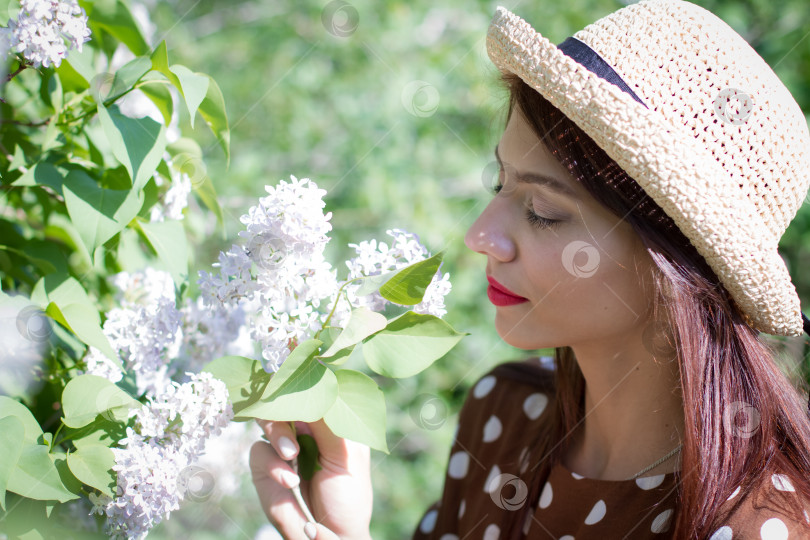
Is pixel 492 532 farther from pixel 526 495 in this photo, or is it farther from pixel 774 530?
pixel 774 530

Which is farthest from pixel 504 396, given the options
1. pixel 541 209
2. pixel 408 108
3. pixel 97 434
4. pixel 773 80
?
pixel 408 108

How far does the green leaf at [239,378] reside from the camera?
66 centimetres

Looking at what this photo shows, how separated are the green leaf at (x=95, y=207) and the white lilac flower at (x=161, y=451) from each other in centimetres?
17

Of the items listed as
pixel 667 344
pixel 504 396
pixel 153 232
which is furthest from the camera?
pixel 504 396

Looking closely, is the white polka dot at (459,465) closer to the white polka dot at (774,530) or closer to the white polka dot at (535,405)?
the white polka dot at (535,405)

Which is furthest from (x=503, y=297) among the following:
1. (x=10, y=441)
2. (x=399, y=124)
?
(x=399, y=124)

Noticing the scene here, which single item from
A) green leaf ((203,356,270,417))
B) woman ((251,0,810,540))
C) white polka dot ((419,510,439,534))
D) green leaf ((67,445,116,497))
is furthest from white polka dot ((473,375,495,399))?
green leaf ((67,445,116,497))

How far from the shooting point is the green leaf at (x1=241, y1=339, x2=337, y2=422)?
1.93 ft

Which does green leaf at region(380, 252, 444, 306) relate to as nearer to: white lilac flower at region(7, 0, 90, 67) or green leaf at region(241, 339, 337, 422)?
green leaf at region(241, 339, 337, 422)

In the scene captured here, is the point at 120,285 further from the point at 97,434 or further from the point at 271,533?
the point at 271,533

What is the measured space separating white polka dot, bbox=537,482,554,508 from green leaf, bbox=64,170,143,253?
0.80m

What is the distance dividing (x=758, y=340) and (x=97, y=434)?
0.86 m

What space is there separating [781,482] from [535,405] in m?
0.51

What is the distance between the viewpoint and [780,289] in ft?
2.83
